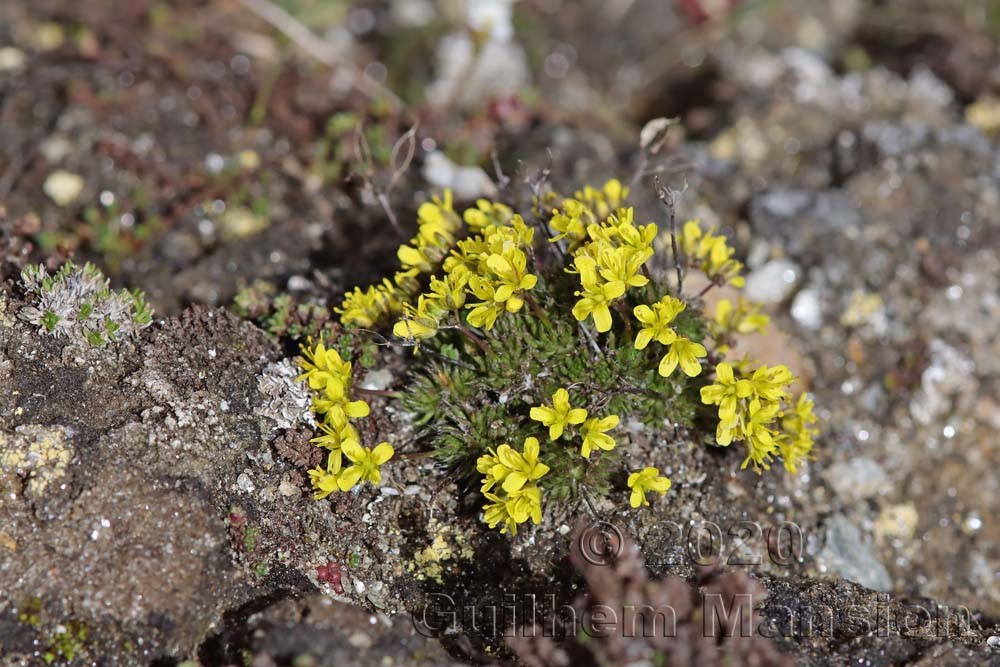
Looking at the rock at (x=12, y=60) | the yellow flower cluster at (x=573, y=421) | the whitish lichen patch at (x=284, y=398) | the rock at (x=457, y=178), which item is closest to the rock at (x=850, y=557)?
the yellow flower cluster at (x=573, y=421)

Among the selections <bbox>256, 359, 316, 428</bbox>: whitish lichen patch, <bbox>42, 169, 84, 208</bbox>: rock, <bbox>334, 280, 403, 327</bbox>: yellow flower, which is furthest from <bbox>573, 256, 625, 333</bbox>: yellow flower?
<bbox>42, 169, 84, 208</bbox>: rock

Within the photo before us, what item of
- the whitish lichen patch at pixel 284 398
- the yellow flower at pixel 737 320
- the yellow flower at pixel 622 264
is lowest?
the whitish lichen patch at pixel 284 398

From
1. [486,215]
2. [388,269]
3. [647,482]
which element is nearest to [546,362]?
[647,482]

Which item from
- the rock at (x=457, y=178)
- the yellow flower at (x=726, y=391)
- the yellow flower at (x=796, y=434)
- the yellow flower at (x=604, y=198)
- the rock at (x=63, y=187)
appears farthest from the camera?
the rock at (x=63, y=187)

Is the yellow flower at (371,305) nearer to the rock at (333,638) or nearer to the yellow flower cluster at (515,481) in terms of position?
the yellow flower cluster at (515,481)

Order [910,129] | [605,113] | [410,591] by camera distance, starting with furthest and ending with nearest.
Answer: [605,113]
[910,129]
[410,591]

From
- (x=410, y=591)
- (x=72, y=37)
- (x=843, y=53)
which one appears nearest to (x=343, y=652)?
(x=410, y=591)

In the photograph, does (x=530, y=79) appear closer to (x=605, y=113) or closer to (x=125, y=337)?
(x=605, y=113)
